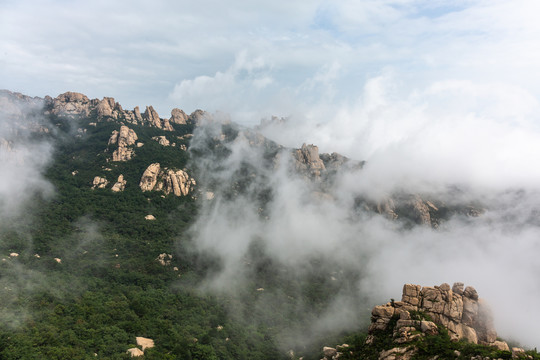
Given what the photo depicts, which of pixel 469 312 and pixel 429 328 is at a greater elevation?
pixel 469 312

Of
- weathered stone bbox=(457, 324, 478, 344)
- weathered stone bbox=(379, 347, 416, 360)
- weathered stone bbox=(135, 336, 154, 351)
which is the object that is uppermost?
weathered stone bbox=(457, 324, 478, 344)

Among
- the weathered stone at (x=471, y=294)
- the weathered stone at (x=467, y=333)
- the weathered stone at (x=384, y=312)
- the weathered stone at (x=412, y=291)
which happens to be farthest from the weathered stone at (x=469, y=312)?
the weathered stone at (x=384, y=312)

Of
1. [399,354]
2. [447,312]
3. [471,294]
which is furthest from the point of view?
[471,294]

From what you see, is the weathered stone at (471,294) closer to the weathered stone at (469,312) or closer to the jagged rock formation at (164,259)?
the weathered stone at (469,312)

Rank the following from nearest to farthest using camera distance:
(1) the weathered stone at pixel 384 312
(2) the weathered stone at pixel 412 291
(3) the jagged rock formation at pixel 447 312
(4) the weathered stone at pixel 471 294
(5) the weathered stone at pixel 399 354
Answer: (5) the weathered stone at pixel 399 354 < (3) the jagged rock formation at pixel 447 312 < (1) the weathered stone at pixel 384 312 < (2) the weathered stone at pixel 412 291 < (4) the weathered stone at pixel 471 294

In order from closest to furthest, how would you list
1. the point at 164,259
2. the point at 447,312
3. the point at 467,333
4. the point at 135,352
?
the point at 467,333 → the point at 447,312 → the point at 135,352 → the point at 164,259

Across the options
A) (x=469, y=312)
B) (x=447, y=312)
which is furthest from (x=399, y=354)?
(x=469, y=312)

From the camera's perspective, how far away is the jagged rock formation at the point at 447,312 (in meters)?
80.1

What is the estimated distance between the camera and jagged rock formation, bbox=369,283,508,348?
8006 cm

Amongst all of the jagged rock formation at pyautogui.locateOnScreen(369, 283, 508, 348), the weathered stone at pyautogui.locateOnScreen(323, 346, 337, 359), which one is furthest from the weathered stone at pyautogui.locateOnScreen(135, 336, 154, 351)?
the jagged rock formation at pyautogui.locateOnScreen(369, 283, 508, 348)

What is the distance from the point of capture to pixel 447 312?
82312 millimetres

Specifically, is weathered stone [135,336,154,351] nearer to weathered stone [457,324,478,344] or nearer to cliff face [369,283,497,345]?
cliff face [369,283,497,345]

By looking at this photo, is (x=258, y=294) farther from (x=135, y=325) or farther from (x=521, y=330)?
(x=521, y=330)

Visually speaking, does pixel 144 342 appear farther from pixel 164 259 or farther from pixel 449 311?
pixel 449 311
